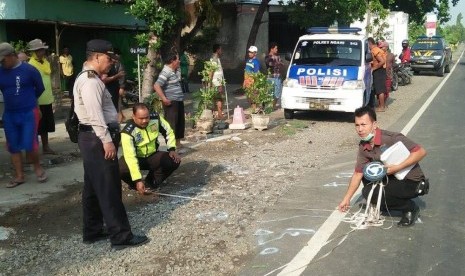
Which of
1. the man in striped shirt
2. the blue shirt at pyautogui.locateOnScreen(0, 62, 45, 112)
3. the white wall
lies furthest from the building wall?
the white wall

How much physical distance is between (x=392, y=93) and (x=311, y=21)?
3.84 m

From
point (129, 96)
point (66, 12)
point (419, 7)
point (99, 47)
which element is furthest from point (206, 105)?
point (419, 7)

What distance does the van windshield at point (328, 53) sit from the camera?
11969 millimetres

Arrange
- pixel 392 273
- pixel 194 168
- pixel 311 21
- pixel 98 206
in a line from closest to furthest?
pixel 392 273, pixel 98 206, pixel 194 168, pixel 311 21

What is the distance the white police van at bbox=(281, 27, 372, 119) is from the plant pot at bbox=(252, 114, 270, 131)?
155cm

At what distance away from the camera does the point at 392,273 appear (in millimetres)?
4055

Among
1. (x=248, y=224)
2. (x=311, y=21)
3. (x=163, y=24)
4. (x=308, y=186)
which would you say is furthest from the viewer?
(x=311, y=21)

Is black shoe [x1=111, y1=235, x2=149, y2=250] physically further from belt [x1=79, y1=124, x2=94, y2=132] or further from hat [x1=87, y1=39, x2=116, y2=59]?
hat [x1=87, y1=39, x2=116, y2=59]

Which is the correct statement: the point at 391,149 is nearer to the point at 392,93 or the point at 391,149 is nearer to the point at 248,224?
the point at 248,224

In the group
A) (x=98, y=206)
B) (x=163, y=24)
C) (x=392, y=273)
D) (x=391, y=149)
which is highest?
(x=163, y=24)

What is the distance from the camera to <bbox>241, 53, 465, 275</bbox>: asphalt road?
416 cm

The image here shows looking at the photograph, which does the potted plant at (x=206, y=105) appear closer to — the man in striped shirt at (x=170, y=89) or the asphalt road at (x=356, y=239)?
the man in striped shirt at (x=170, y=89)

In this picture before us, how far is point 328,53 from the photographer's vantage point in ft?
40.1

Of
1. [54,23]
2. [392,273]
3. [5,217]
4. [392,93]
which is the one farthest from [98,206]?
[392,93]
